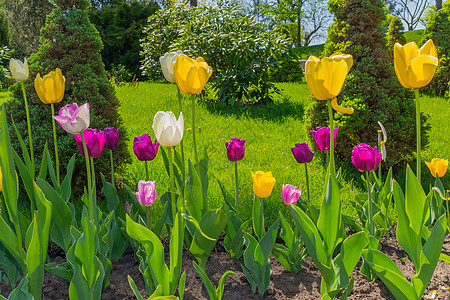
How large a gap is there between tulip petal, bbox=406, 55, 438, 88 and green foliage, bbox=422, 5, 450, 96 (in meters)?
8.91

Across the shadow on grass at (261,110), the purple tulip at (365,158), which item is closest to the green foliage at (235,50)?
the shadow on grass at (261,110)

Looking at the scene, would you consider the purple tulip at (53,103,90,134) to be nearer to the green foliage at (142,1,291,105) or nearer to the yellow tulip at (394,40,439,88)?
the yellow tulip at (394,40,439,88)

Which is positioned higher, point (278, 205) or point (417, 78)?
point (417, 78)

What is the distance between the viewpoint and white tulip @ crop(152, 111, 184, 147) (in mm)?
1309

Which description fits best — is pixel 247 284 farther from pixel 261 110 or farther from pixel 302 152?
pixel 261 110

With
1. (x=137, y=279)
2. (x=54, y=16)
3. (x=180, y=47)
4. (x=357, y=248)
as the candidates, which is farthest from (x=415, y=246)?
(x=180, y=47)

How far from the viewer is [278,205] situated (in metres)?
2.97

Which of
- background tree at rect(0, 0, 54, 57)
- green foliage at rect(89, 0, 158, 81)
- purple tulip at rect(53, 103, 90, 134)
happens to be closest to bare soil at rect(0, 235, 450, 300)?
purple tulip at rect(53, 103, 90, 134)

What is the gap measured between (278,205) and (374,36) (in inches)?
75.9

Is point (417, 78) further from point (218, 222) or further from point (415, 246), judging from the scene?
point (218, 222)

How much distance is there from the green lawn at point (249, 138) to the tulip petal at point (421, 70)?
1.07 meters

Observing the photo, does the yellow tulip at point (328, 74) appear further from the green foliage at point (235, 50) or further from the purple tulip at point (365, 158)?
the green foliage at point (235, 50)

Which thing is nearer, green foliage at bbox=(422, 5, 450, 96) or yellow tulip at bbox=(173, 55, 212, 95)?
yellow tulip at bbox=(173, 55, 212, 95)

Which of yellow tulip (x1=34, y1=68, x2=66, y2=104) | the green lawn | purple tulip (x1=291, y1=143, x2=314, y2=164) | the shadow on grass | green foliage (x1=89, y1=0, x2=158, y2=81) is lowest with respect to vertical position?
the green lawn
